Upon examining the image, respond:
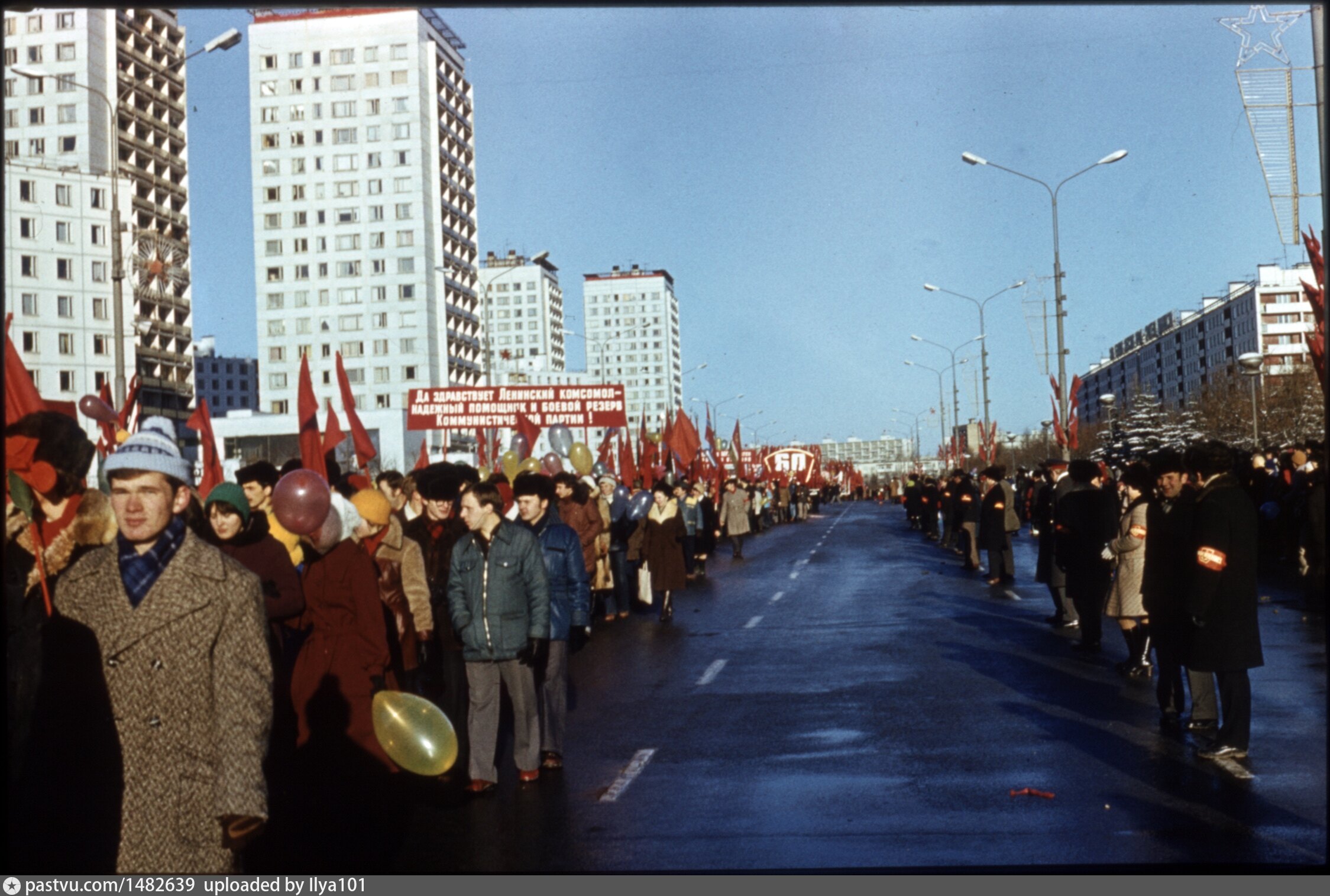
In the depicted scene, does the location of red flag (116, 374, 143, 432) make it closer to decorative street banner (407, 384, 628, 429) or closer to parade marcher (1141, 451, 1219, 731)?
parade marcher (1141, 451, 1219, 731)

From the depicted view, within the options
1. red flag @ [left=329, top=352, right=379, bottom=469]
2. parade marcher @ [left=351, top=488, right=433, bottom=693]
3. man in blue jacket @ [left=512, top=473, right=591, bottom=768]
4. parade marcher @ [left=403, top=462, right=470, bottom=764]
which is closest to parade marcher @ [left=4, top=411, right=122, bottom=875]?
man in blue jacket @ [left=512, top=473, right=591, bottom=768]

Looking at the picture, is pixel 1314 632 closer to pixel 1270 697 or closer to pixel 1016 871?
pixel 1270 697

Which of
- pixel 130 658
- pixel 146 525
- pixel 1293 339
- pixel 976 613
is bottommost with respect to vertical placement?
pixel 976 613

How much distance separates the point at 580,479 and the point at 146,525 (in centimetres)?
1252

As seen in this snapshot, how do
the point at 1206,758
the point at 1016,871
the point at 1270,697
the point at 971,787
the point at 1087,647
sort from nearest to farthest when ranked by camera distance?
the point at 1016,871 < the point at 971,787 < the point at 1206,758 < the point at 1270,697 < the point at 1087,647

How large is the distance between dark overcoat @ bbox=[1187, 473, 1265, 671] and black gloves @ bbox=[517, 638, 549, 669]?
3.65 meters

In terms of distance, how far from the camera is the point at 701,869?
19.4 ft

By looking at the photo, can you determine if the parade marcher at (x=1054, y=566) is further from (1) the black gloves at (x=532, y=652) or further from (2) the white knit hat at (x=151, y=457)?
(2) the white knit hat at (x=151, y=457)

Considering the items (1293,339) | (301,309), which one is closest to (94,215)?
(301,309)

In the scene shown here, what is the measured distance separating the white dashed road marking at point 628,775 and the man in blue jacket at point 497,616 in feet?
1.72

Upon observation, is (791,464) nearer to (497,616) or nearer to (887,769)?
(887,769)

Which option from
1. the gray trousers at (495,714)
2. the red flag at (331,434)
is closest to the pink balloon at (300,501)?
the gray trousers at (495,714)

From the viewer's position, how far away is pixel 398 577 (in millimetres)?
9016

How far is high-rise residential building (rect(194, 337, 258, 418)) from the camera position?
183875 mm
